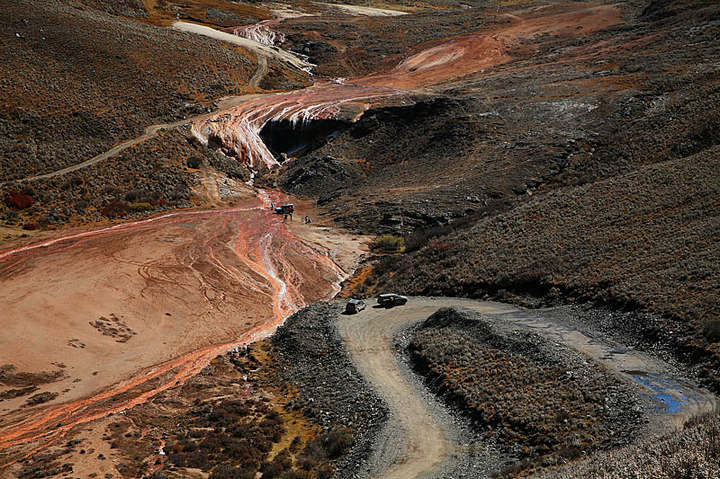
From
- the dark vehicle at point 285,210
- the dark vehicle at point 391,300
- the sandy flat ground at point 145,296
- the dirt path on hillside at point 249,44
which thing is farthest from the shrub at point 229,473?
the dirt path on hillside at point 249,44

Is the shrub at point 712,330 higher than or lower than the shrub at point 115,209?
lower

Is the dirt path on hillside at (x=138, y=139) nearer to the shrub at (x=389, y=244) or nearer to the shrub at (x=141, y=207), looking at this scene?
the shrub at (x=141, y=207)

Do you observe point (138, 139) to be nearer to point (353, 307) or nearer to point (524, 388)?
point (353, 307)

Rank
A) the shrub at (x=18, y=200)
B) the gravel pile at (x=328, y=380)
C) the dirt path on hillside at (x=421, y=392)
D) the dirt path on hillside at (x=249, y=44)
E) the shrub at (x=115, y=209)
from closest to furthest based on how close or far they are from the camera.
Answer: the dirt path on hillside at (x=421, y=392), the gravel pile at (x=328, y=380), the shrub at (x=18, y=200), the shrub at (x=115, y=209), the dirt path on hillside at (x=249, y=44)

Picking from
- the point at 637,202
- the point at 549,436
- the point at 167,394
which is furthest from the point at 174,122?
the point at 549,436

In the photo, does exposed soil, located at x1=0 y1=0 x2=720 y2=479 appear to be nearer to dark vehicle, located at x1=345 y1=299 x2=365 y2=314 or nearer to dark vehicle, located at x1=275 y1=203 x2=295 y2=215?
dark vehicle, located at x1=345 y1=299 x2=365 y2=314

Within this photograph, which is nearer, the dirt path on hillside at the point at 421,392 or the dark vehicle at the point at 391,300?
the dirt path on hillside at the point at 421,392
